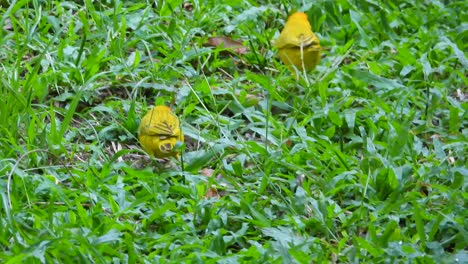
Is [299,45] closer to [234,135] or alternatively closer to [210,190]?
[234,135]

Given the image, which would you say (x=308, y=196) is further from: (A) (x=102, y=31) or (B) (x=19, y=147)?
(A) (x=102, y=31)

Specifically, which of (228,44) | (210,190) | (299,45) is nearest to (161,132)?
(210,190)

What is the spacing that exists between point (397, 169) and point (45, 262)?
1325mm

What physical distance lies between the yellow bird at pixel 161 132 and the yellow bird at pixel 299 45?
72 cm

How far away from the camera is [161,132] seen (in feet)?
11.6

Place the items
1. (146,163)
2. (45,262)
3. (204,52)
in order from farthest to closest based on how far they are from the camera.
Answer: (204,52) → (146,163) → (45,262)

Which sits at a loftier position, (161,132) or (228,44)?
(161,132)

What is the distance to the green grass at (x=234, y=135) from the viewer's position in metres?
3.24

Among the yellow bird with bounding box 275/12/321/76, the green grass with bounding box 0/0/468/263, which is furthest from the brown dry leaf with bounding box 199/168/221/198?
the yellow bird with bounding box 275/12/321/76

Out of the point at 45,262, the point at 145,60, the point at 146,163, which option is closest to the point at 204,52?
the point at 145,60

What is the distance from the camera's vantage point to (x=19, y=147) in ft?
11.7

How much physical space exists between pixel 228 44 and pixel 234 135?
2.54 ft

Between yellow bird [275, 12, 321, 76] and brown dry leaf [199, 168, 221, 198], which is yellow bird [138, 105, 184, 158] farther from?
yellow bird [275, 12, 321, 76]

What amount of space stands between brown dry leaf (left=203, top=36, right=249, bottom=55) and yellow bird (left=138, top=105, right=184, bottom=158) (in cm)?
107
